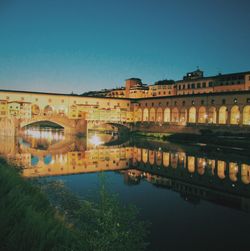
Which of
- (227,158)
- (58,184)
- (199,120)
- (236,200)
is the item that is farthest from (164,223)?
(199,120)

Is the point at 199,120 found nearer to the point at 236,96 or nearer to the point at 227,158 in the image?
the point at 236,96

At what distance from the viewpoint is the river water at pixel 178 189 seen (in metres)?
9.75

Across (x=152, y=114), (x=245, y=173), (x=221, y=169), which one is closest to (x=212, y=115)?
(x=152, y=114)

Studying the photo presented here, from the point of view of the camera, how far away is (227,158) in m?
28.6

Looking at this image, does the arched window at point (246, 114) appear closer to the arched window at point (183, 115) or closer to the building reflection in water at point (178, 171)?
the arched window at point (183, 115)

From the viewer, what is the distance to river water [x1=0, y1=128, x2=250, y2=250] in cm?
975

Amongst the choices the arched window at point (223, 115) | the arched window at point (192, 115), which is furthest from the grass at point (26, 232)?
the arched window at point (192, 115)

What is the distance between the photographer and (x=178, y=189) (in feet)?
54.5

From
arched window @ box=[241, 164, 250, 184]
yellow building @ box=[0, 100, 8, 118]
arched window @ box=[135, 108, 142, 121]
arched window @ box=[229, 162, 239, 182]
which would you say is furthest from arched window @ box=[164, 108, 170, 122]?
arched window @ box=[241, 164, 250, 184]

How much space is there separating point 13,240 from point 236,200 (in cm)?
1208

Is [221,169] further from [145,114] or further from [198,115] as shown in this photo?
[145,114]

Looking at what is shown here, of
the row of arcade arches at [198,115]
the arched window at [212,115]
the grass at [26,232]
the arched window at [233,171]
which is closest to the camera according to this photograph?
the grass at [26,232]

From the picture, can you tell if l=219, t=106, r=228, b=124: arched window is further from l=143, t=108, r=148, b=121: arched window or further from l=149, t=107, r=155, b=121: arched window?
l=143, t=108, r=148, b=121: arched window

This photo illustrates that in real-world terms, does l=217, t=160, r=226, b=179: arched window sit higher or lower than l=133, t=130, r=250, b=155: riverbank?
lower
